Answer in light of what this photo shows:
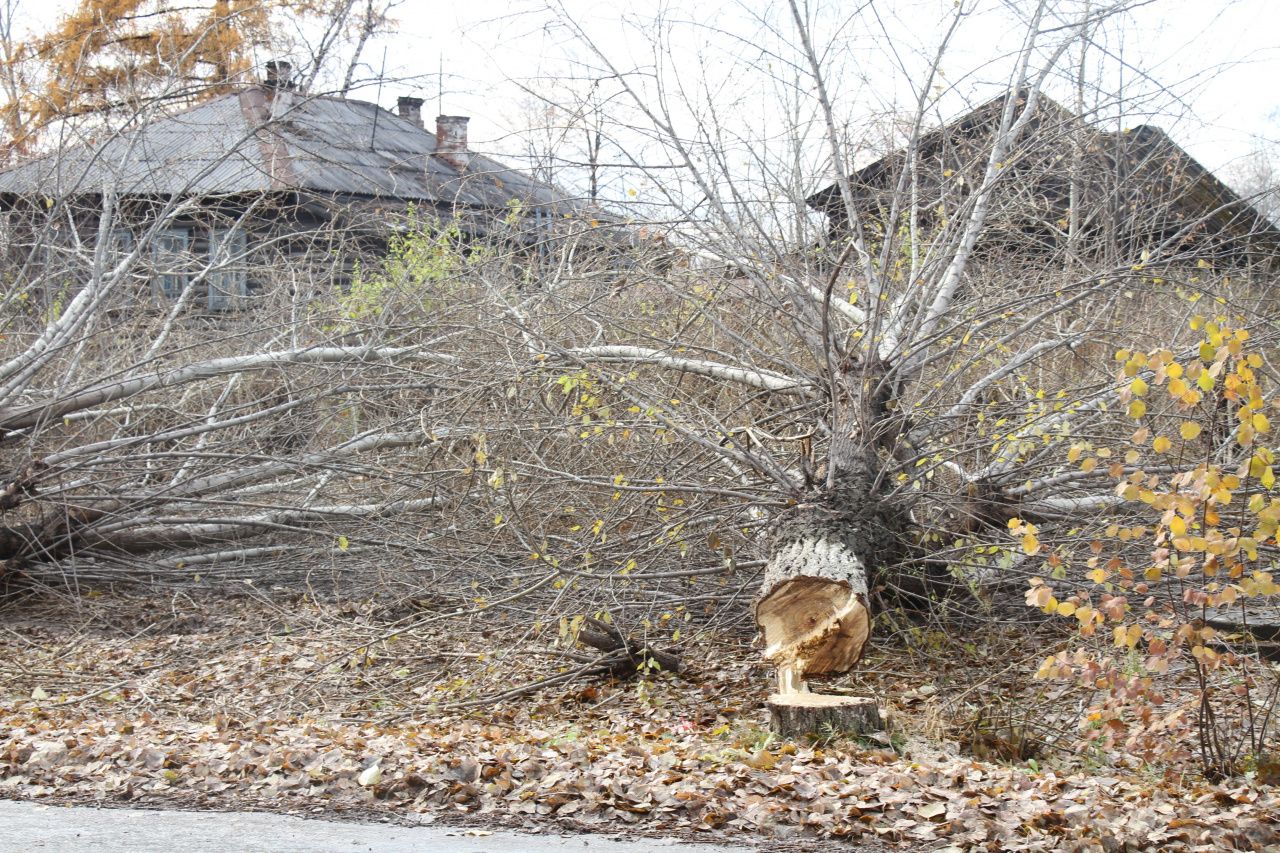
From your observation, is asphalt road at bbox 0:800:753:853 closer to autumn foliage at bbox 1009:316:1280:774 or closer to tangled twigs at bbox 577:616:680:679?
autumn foliage at bbox 1009:316:1280:774

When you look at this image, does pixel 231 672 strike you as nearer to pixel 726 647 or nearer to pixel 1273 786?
pixel 726 647

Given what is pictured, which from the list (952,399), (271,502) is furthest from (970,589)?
(271,502)

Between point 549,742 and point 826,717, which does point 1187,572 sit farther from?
point 549,742

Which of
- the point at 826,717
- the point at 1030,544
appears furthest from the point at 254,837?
the point at 1030,544

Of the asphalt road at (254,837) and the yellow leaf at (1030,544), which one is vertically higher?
the yellow leaf at (1030,544)

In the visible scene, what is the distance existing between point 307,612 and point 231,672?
52.2 inches

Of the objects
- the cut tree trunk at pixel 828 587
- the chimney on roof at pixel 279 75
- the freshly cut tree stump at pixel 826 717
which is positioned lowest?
the freshly cut tree stump at pixel 826 717

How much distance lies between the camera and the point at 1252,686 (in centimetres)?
599

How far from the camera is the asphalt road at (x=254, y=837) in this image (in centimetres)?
380

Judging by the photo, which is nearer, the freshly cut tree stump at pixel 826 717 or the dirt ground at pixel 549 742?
the dirt ground at pixel 549 742

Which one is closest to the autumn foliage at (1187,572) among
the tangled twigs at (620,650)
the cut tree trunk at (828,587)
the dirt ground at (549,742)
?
the dirt ground at (549,742)

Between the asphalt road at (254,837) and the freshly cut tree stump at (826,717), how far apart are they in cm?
155

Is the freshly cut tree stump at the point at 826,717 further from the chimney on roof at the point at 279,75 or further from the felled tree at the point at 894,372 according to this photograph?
the chimney on roof at the point at 279,75

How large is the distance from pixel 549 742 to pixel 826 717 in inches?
46.8
